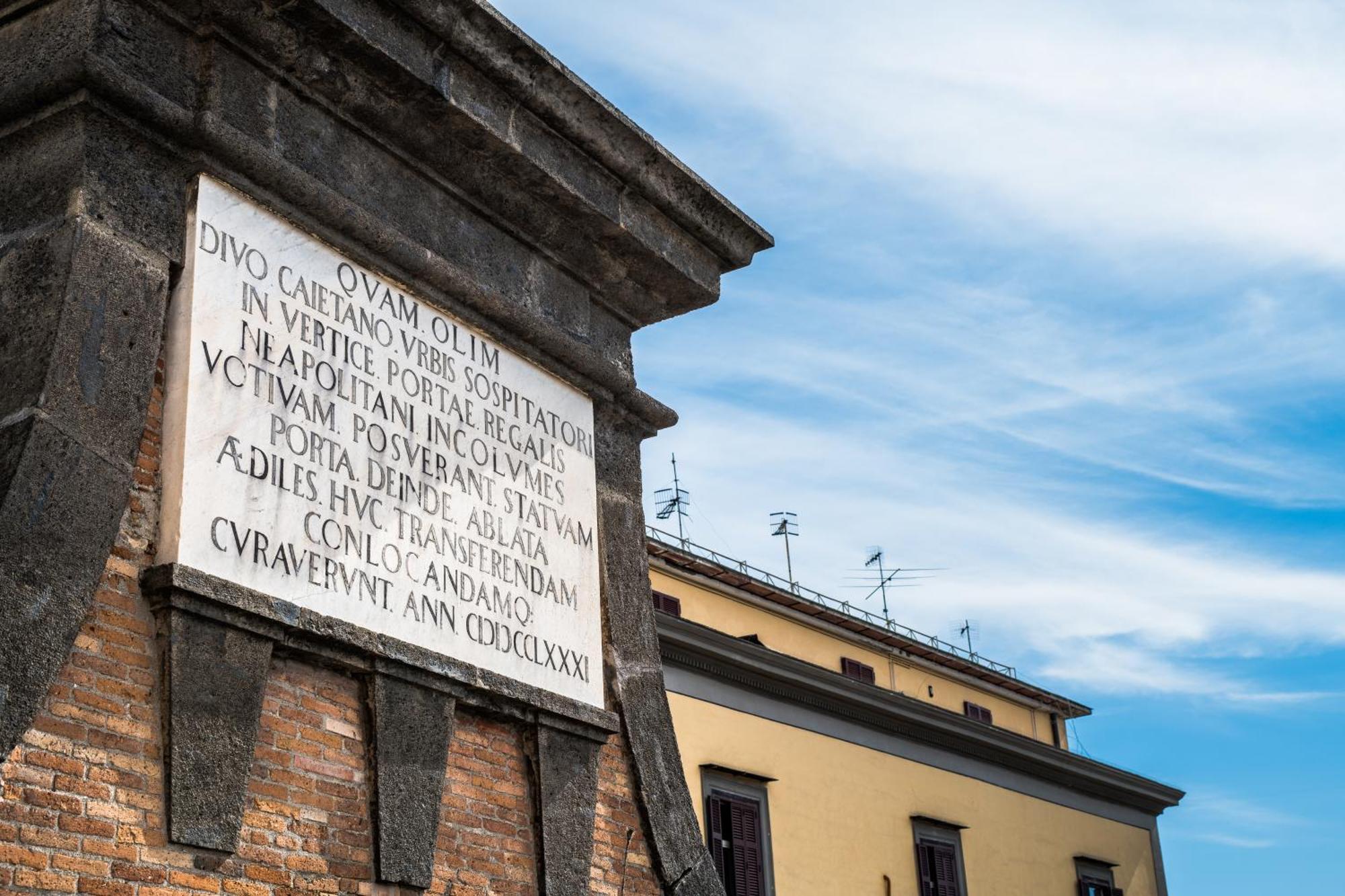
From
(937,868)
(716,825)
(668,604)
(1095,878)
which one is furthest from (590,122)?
(1095,878)

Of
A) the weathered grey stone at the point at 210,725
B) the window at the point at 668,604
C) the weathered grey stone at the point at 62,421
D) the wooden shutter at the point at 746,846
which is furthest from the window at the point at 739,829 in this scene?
the weathered grey stone at the point at 62,421

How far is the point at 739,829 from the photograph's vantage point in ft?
64.7

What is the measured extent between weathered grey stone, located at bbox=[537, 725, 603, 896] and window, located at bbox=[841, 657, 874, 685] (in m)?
18.6

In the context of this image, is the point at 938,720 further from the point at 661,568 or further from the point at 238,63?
the point at 238,63

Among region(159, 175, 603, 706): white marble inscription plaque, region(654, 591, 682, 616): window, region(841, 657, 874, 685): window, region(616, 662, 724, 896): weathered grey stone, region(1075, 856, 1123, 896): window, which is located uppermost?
region(841, 657, 874, 685): window

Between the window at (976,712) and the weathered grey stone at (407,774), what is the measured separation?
23.5 metres

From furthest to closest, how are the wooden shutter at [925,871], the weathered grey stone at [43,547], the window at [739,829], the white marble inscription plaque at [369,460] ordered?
the wooden shutter at [925,871] → the window at [739,829] → the white marble inscription plaque at [369,460] → the weathered grey stone at [43,547]

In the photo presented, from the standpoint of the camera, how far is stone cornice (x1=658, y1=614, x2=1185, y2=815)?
781 inches

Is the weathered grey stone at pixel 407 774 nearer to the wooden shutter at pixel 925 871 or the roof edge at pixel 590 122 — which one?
the roof edge at pixel 590 122

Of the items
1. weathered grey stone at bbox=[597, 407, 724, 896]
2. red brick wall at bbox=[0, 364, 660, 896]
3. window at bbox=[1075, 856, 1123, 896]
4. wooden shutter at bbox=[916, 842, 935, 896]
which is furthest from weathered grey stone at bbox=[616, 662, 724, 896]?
window at bbox=[1075, 856, 1123, 896]

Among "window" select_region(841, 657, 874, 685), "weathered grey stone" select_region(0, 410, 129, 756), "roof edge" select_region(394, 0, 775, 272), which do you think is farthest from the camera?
"window" select_region(841, 657, 874, 685)

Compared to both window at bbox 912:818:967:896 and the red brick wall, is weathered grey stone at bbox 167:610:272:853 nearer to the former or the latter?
the red brick wall

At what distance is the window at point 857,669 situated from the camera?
25.1 meters

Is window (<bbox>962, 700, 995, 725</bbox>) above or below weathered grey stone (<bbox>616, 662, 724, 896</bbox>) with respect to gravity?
above
